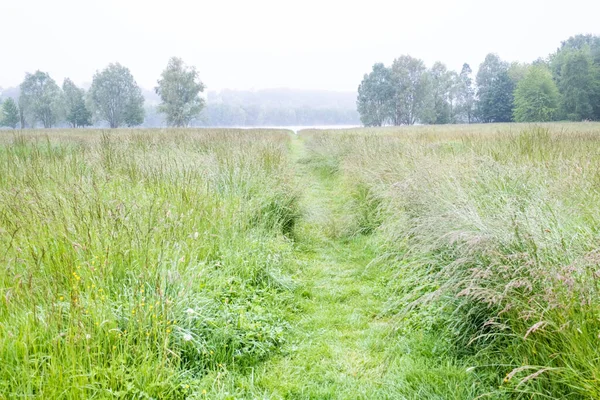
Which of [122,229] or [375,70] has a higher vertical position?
[375,70]

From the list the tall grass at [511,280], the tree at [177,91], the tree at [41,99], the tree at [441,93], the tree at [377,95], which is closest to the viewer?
the tall grass at [511,280]

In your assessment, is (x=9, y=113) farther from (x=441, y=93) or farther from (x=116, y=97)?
(x=441, y=93)

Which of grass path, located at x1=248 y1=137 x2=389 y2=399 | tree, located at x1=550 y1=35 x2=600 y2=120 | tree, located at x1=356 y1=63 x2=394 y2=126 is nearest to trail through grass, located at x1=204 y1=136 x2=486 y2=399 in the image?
grass path, located at x1=248 y1=137 x2=389 y2=399

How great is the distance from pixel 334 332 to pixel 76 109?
61.7 m

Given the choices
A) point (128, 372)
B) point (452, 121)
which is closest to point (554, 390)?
point (128, 372)

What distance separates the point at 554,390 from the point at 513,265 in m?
0.65

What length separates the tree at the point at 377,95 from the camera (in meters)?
56.3

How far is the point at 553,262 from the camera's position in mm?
2076

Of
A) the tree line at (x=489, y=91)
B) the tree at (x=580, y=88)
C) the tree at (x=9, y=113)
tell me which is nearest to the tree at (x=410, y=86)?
the tree line at (x=489, y=91)

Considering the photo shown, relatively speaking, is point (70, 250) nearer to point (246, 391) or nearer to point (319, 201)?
point (246, 391)

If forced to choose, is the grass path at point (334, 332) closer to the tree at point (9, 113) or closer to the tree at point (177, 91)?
the tree at point (177, 91)

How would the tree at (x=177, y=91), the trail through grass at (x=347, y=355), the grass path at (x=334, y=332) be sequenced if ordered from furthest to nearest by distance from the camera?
the tree at (x=177, y=91)
the grass path at (x=334, y=332)
the trail through grass at (x=347, y=355)

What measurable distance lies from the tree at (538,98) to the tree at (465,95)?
16990 millimetres

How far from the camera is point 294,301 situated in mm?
3471
